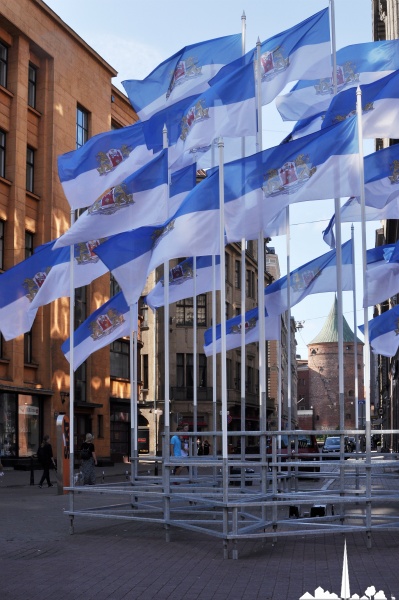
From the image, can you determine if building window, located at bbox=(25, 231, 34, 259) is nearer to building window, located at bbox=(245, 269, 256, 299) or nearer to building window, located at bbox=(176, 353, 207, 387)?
building window, located at bbox=(176, 353, 207, 387)

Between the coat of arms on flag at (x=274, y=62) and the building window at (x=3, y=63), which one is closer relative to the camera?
the coat of arms on flag at (x=274, y=62)

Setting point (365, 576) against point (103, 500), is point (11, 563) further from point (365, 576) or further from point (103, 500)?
point (103, 500)

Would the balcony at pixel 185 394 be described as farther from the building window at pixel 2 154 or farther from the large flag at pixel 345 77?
the large flag at pixel 345 77

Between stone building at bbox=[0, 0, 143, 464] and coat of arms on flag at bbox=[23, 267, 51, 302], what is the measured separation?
24781mm

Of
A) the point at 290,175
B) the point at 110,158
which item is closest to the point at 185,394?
the point at 110,158

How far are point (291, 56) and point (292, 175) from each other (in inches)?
175

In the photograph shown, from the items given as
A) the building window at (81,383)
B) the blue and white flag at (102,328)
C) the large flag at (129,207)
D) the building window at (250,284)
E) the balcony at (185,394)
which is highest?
the building window at (250,284)

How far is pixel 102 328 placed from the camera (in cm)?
1834

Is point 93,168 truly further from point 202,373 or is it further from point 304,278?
point 202,373

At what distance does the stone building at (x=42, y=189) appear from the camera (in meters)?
43.2

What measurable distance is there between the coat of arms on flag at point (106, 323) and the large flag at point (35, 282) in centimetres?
94

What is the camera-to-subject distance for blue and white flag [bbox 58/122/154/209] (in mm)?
16562

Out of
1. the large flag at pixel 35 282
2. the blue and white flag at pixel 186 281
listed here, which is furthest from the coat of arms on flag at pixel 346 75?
the large flag at pixel 35 282

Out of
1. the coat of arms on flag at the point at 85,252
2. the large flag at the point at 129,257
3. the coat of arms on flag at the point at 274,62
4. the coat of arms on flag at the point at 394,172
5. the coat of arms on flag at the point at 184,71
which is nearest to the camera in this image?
the large flag at the point at 129,257
